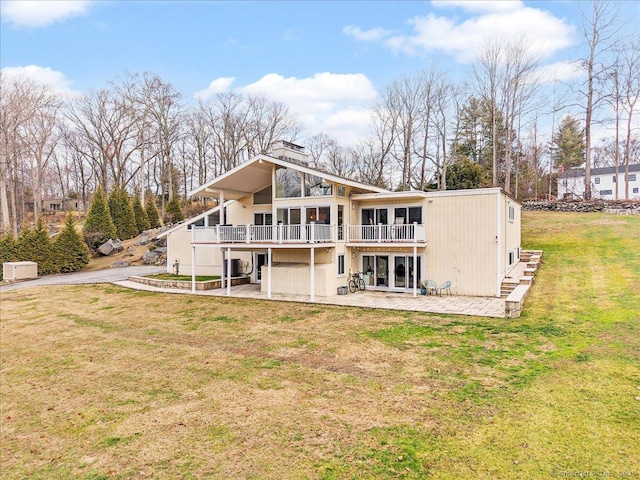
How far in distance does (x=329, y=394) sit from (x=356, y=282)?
420 inches

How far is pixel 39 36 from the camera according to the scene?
23781 millimetres

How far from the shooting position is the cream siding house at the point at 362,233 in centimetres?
1537

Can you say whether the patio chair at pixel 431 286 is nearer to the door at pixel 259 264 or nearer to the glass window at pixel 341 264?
the glass window at pixel 341 264

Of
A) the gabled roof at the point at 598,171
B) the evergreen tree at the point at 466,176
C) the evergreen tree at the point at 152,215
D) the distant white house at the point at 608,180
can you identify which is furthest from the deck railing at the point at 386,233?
the gabled roof at the point at 598,171

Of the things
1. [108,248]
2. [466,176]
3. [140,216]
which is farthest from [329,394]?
[140,216]

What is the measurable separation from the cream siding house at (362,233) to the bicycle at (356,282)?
29 cm

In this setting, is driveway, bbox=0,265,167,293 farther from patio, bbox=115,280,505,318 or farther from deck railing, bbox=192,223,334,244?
deck railing, bbox=192,223,334,244

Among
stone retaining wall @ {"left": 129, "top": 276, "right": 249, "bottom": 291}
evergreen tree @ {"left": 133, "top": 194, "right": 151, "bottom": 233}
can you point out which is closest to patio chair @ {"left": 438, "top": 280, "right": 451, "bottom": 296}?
stone retaining wall @ {"left": 129, "top": 276, "right": 249, "bottom": 291}

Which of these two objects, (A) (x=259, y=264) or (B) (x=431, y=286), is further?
(A) (x=259, y=264)

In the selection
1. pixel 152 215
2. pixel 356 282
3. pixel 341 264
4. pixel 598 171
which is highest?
pixel 598 171

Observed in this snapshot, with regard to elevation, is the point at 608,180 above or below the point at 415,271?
above

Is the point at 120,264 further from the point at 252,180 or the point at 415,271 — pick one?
the point at 415,271

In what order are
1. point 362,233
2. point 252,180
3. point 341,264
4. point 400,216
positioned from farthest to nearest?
1. point 252,180
2. point 362,233
3. point 341,264
4. point 400,216

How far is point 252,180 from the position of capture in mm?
18969
